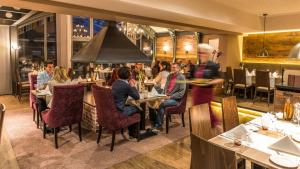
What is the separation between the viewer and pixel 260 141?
194 cm

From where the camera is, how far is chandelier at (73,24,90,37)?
8.76 meters

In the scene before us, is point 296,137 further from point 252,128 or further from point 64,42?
point 64,42

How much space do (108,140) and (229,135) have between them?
2.52m

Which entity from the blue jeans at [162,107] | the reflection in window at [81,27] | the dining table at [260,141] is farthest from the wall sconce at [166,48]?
the dining table at [260,141]

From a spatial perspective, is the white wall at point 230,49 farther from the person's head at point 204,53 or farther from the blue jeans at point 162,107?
the person's head at point 204,53

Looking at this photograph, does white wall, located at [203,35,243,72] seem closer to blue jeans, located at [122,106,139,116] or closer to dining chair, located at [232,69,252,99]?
dining chair, located at [232,69,252,99]

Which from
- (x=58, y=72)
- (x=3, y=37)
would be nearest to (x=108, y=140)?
(x=58, y=72)

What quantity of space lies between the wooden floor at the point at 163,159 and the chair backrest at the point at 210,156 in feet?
5.38

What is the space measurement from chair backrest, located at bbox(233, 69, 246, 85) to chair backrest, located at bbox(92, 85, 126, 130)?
4902 mm

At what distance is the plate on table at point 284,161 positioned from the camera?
1.50m

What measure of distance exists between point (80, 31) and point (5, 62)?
2884mm

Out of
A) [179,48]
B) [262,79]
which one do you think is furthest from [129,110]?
[179,48]

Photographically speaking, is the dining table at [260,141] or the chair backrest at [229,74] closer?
the dining table at [260,141]

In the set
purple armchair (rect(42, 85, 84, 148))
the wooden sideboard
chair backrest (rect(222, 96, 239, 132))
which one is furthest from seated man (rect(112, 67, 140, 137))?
the wooden sideboard
